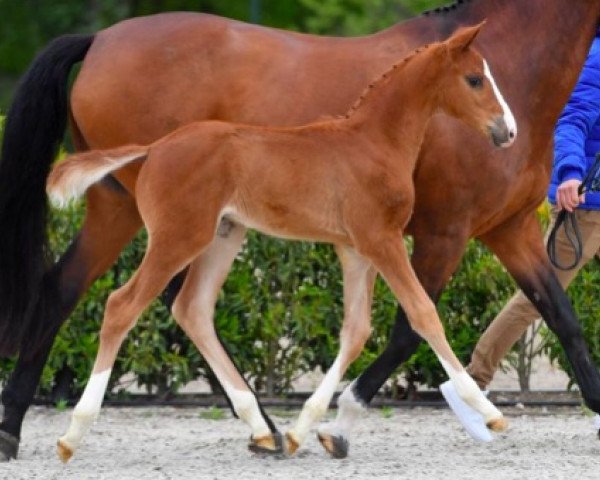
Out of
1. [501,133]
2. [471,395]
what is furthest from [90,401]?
[501,133]

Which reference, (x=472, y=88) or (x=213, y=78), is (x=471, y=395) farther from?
(x=213, y=78)

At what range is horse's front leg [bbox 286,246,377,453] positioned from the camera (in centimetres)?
607

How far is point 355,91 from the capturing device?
6.48 meters

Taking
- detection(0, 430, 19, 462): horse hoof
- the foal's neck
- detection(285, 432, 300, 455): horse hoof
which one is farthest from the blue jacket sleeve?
detection(0, 430, 19, 462): horse hoof

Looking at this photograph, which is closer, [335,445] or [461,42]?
[461,42]

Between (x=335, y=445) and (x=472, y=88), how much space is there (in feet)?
4.96

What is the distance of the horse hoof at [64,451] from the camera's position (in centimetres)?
589

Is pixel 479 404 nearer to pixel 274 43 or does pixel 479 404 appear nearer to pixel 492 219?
pixel 492 219

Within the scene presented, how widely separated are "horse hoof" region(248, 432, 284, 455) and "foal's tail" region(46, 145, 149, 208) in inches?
47.8

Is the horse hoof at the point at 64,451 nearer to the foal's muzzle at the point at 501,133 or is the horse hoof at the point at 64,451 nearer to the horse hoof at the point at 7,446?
the horse hoof at the point at 7,446

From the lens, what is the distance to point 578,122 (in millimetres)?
6715

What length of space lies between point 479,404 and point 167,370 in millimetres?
2696

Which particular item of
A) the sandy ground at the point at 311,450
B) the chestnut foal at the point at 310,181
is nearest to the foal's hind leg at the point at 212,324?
the sandy ground at the point at 311,450

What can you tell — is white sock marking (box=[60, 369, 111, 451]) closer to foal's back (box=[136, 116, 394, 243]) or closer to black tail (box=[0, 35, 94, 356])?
foal's back (box=[136, 116, 394, 243])
